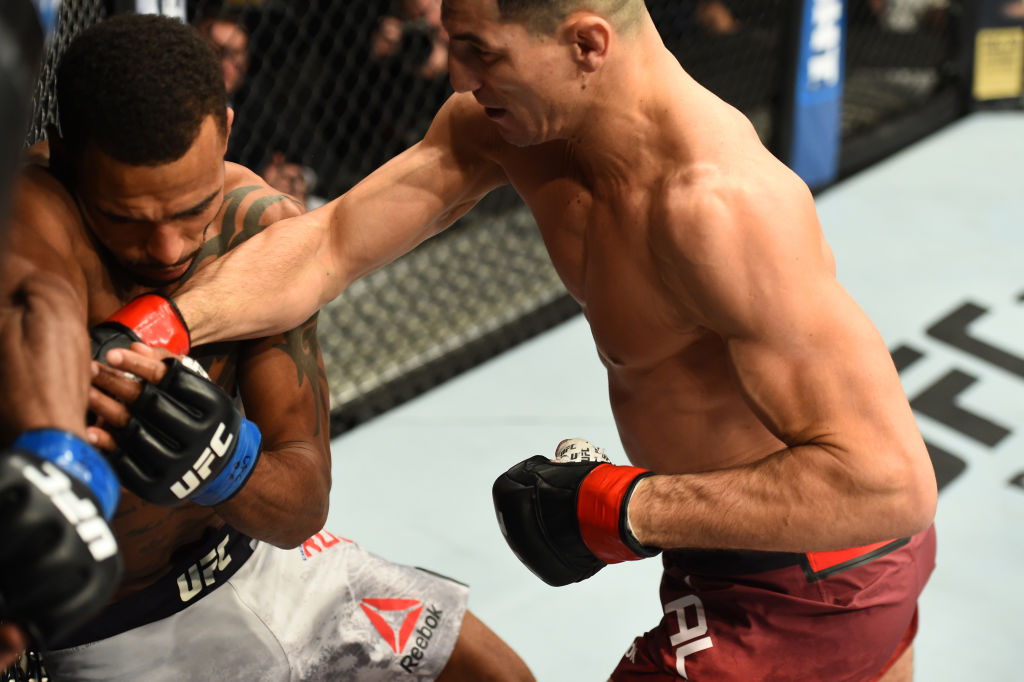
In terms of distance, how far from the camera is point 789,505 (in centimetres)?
126

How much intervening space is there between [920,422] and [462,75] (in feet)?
6.39

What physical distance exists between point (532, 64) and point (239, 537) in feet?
2.46

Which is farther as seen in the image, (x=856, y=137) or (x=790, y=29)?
(x=856, y=137)

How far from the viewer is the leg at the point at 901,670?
1577 mm

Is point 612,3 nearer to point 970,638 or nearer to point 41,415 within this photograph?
point 41,415

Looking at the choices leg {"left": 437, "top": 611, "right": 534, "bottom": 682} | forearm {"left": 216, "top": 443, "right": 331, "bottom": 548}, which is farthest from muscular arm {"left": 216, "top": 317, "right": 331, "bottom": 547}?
leg {"left": 437, "top": 611, "right": 534, "bottom": 682}

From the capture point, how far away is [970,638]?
7.23ft

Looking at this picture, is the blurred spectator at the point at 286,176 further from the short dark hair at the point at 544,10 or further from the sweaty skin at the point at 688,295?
the short dark hair at the point at 544,10

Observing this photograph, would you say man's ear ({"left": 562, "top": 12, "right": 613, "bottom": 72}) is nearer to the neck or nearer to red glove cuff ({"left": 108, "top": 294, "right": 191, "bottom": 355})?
the neck

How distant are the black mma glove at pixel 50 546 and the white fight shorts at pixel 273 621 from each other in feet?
1.94

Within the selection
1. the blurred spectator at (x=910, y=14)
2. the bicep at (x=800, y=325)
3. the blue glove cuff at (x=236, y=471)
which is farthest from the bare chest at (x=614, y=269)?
the blurred spectator at (x=910, y=14)

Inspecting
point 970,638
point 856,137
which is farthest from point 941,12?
point 970,638

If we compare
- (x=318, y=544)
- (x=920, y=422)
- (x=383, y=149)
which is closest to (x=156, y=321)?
(x=318, y=544)

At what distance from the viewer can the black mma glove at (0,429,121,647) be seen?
2.77ft
